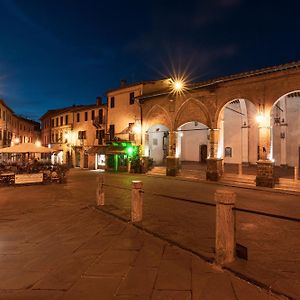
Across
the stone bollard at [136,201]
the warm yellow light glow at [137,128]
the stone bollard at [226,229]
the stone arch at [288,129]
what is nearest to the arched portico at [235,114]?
the stone arch at [288,129]

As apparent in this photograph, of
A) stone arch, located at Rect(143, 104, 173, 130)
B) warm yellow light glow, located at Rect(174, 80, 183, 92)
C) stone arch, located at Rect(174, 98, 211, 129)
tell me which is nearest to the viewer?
stone arch, located at Rect(174, 98, 211, 129)

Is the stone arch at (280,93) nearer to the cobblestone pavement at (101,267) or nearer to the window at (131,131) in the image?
the cobblestone pavement at (101,267)

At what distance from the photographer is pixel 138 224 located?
746cm

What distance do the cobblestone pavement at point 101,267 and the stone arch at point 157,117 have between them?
624 inches

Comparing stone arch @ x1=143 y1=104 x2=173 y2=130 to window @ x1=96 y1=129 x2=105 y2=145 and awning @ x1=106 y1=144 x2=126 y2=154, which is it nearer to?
awning @ x1=106 y1=144 x2=126 y2=154

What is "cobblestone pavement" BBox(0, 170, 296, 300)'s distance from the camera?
3932mm

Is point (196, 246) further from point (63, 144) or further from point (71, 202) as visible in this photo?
point (63, 144)

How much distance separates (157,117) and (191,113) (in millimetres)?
3865

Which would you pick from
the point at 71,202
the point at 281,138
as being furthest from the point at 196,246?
the point at 281,138

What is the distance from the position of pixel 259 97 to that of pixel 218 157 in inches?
188

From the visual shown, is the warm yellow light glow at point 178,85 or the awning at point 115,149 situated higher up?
the warm yellow light glow at point 178,85

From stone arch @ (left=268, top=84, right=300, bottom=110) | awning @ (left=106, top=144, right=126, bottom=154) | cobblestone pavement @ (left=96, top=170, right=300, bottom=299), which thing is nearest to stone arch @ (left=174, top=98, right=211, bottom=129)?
stone arch @ (left=268, top=84, right=300, bottom=110)

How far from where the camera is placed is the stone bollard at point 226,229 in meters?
4.73

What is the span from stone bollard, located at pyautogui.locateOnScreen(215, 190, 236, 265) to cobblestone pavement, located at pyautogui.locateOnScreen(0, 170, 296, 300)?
29 cm
